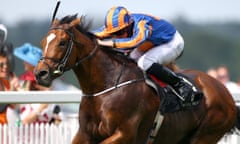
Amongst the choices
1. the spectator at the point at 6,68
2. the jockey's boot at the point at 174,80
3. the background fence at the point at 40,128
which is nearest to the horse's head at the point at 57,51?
the jockey's boot at the point at 174,80

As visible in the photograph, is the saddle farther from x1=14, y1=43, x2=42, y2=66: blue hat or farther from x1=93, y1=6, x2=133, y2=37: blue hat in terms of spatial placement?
x1=14, y1=43, x2=42, y2=66: blue hat

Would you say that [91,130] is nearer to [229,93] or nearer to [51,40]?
[51,40]

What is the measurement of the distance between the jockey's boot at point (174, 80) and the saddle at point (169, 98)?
0.04 meters

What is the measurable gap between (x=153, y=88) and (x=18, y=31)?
2134 centimetres

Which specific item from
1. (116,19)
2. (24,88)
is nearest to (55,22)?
(116,19)

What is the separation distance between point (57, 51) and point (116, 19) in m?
0.61

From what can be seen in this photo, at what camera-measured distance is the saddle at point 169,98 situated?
30.5 feet

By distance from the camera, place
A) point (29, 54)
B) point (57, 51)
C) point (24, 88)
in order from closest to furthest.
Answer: point (57, 51) < point (24, 88) < point (29, 54)

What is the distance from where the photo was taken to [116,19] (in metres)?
8.97

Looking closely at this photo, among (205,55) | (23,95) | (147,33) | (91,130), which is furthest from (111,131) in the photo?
(205,55)

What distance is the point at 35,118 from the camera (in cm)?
1084

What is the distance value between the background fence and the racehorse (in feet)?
3.67

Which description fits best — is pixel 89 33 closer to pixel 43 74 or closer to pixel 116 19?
pixel 116 19

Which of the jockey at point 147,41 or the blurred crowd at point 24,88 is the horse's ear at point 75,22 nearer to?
the jockey at point 147,41
